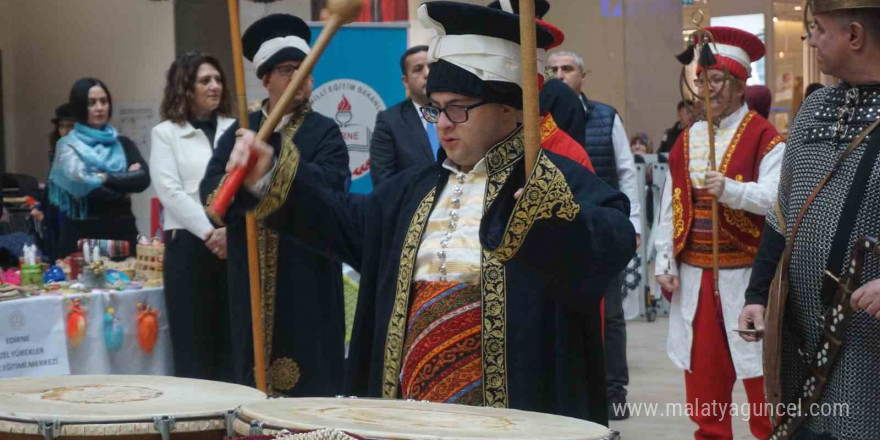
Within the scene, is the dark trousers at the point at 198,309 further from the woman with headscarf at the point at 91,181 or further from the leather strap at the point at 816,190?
the leather strap at the point at 816,190

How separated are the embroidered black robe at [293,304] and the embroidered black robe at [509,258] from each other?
5.68 feet

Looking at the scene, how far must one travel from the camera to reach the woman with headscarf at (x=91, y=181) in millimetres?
7297

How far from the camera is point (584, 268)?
2.77 m

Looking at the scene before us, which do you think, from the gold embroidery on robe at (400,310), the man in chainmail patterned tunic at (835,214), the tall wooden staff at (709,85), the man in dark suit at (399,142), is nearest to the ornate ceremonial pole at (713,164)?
the tall wooden staff at (709,85)

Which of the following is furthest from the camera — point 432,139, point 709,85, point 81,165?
point 81,165

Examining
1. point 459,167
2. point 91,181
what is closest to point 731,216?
point 459,167

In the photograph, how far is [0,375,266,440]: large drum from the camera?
2.62 m

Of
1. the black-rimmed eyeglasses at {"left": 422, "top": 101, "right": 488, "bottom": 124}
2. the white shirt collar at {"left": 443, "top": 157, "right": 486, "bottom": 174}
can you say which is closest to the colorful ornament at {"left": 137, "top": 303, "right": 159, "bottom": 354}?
the white shirt collar at {"left": 443, "top": 157, "right": 486, "bottom": 174}

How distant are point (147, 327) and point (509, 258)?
370cm

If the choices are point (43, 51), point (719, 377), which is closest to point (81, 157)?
point (719, 377)

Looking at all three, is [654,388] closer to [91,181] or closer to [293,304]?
[293,304]

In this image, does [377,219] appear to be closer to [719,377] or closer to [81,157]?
[719,377]

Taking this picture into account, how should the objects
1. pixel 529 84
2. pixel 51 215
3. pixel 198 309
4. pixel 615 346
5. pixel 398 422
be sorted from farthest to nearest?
pixel 51 215, pixel 615 346, pixel 198 309, pixel 529 84, pixel 398 422

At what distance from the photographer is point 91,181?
23.8 feet
